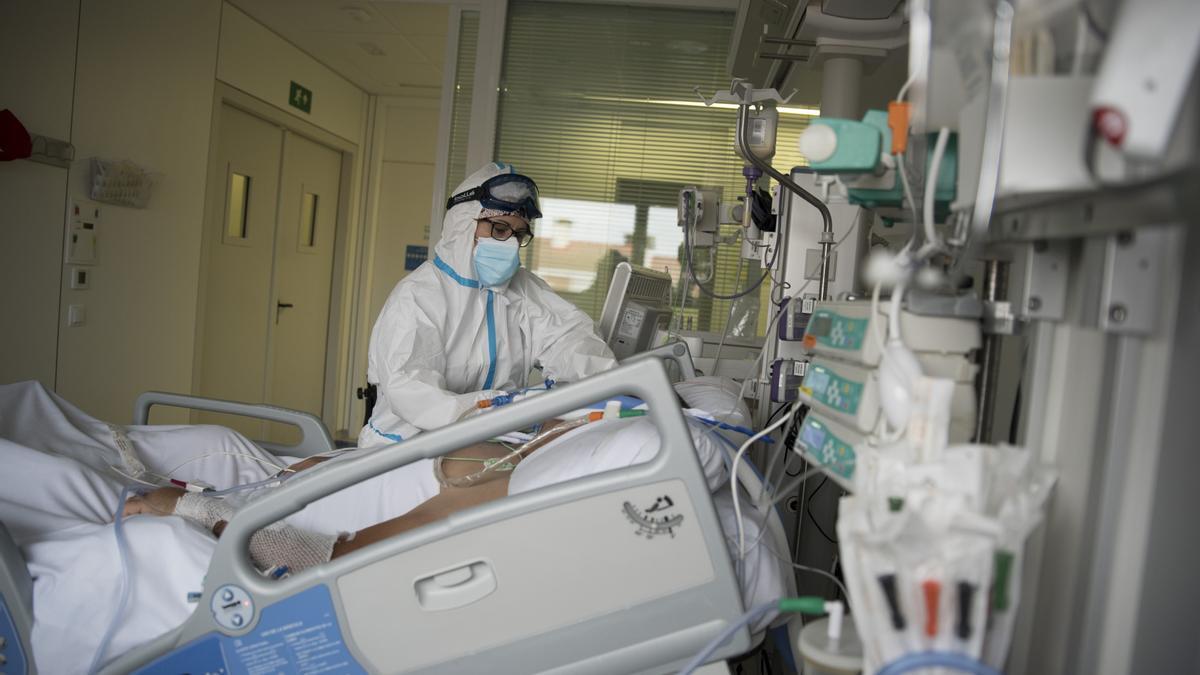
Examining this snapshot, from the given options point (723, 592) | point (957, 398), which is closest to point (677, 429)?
point (723, 592)

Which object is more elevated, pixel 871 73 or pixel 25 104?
pixel 871 73

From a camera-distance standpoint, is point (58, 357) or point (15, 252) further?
point (58, 357)

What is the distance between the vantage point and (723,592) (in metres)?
1.29

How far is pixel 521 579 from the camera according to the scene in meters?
1.31

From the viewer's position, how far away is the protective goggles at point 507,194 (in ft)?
8.11

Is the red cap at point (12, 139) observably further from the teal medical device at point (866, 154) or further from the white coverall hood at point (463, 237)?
the teal medical device at point (866, 154)

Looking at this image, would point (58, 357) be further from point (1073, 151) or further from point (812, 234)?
point (1073, 151)

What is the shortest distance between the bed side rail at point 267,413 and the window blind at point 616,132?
205 cm

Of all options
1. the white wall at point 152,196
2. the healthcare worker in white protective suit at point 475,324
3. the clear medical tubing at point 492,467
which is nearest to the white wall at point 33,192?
the white wall at point 152,196

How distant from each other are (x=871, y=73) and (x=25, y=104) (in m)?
3.34

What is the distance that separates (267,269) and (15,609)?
14.2 ft

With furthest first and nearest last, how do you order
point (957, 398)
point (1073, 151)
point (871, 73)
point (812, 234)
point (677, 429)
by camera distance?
point (871, 73), point (812, 234), point (677, 429), point (957, 398), point (1073, 151)

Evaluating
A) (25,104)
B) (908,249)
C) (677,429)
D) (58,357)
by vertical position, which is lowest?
(58,357)

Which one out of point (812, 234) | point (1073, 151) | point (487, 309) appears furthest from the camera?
point (487, 309)
